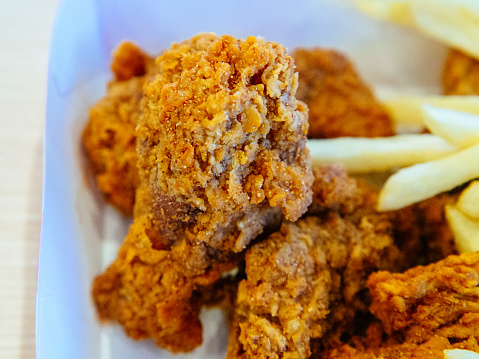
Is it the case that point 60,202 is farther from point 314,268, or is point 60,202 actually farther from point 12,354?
point 314,268

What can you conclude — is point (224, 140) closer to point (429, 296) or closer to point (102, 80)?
point (429, 296)

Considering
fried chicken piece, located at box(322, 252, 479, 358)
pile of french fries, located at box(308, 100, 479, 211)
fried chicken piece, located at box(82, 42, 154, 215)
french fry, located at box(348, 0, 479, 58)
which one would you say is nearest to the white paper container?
fried chicken piece, located at box(82, 42, 154, 215)

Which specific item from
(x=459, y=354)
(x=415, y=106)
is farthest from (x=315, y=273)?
(x=415, y=106)

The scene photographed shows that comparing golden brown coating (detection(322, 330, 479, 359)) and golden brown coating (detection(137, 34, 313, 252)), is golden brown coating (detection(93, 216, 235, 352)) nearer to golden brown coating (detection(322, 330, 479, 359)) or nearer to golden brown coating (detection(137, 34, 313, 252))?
golden brown coating (detection(137, 34, 313, 252))

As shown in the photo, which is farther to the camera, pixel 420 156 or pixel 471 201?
pixel 420 156

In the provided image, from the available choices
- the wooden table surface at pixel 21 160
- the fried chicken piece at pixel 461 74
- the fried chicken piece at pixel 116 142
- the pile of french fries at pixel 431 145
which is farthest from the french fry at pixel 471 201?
the wooden table surface at pixel 21 160

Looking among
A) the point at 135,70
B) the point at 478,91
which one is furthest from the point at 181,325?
the point at 478,91

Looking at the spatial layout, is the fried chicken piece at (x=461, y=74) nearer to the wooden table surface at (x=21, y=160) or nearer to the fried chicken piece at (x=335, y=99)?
the fried chicken piece at (x=335, y=99)
